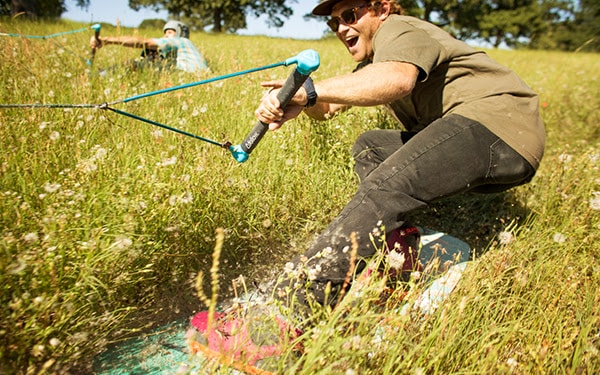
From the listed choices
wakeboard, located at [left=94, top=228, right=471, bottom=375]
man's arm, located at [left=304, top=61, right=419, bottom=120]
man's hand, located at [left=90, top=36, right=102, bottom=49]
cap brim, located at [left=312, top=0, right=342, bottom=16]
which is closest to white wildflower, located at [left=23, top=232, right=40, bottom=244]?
wakeboard, located at [left=94, top=228, right=471, bottom=375]

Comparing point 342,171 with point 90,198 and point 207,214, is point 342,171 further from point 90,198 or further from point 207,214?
point 90,198

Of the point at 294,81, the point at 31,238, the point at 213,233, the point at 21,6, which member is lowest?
the point at 213,233

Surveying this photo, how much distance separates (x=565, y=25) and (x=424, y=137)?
57557 mm

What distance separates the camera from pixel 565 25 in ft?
158

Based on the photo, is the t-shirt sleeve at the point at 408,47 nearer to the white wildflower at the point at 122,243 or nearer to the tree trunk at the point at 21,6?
the white wildflower at the point at 122,243

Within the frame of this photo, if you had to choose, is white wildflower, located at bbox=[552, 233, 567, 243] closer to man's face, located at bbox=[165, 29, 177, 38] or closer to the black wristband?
the black wristband

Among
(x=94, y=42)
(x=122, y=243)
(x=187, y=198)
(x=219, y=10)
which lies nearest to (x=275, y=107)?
(x=187, y=198)

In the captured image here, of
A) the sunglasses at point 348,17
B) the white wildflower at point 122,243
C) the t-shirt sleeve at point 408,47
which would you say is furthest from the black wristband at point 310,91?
the white wildflower at point 122,243

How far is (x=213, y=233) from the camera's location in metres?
2.27

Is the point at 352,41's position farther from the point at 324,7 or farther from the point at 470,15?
the point at 470,15

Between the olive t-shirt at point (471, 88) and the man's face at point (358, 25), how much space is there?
213 millimetres

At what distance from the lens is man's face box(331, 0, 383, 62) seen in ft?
8.02

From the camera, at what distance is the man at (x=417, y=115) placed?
188cm

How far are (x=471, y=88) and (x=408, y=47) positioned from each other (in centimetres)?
55
